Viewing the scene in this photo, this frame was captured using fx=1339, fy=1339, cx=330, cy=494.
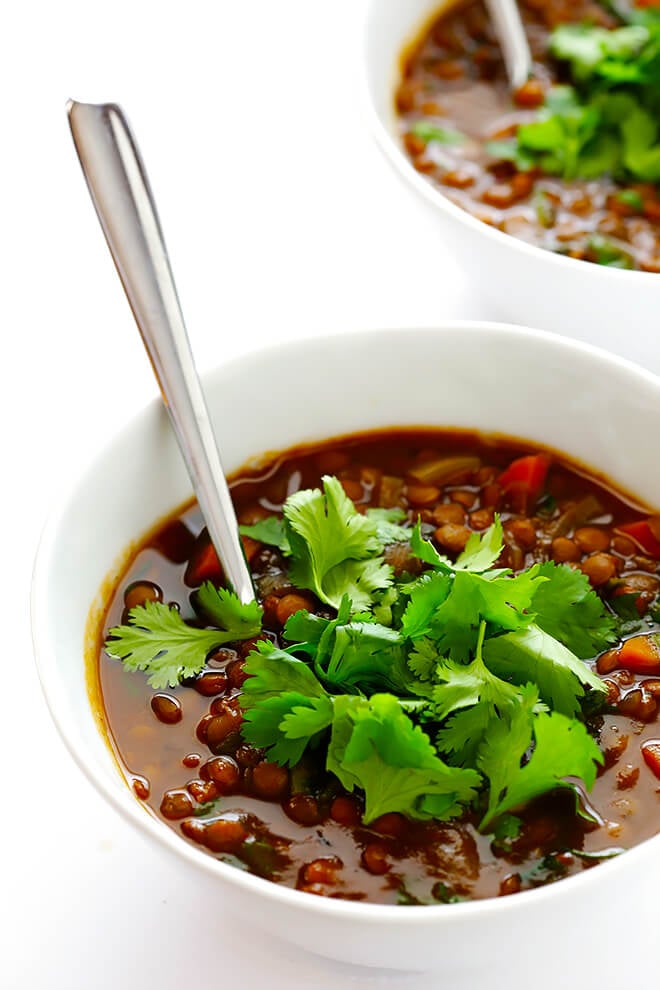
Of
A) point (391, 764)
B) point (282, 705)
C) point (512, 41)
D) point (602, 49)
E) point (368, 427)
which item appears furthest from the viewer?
point (512, 41)

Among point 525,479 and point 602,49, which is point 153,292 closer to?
point 525,479

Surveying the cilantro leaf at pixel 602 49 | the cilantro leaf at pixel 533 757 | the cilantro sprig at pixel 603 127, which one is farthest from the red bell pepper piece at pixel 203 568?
the cilantro leaf at pixel 602 49

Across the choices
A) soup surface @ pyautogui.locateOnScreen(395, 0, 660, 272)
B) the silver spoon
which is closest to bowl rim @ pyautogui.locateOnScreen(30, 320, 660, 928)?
soup surface @ pyautogui.locateOnScreen(395, 0, 660, 272)

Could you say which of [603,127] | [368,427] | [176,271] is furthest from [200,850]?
[603,127]

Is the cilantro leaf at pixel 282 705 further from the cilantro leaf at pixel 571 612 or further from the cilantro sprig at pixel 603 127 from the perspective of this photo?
the cilantro sprig at pixel 603 127

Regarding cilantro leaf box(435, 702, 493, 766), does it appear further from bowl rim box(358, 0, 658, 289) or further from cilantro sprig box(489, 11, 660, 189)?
cilantro sprig box(489, 11, 660, 189)

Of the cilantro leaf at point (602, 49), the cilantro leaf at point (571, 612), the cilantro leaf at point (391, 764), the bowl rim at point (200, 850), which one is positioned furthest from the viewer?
the cilantro leaf at point (602, 49)
